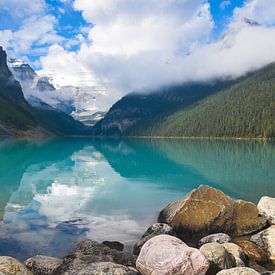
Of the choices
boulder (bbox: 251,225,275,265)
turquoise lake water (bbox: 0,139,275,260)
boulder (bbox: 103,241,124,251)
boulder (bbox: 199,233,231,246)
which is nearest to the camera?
boulder (bbox: 251,225,275,265)

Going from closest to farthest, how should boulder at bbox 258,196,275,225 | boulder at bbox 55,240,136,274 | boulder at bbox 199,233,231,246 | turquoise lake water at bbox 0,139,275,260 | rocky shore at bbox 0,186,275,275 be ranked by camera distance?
1. rocky shore at bbox 0,186,275,275
2. boulder at bbox 55,240,136,274
3. boulder at bbox 199,233,231,246
4. turquoise lake water at bbox 0,139,275,260
5. boulder at bbox 258,196,275,225

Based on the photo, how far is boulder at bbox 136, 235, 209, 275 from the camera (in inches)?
617

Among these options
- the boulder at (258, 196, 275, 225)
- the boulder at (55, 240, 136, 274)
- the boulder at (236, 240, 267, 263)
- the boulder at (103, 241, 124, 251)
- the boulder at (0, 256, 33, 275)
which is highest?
the boulder at (258, 196, 275, 225)

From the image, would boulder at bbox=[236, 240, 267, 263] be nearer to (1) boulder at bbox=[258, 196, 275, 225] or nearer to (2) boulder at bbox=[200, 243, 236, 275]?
(2) boulder at bbox=[200, 243, 236, 275]

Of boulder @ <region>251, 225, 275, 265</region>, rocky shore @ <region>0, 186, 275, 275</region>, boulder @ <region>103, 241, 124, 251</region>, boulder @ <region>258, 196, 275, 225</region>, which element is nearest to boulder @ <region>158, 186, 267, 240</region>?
rocky shore @ <region>0, 186, 275, 275</region>

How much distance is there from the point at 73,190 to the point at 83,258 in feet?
103

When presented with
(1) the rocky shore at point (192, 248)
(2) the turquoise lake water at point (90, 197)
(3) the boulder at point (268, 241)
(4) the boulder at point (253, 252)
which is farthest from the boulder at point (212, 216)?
(4) the boulder at point (253, 252)

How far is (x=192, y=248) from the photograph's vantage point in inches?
651

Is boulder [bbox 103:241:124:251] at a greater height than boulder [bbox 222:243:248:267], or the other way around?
boulder [bbox 222:243:248:267]

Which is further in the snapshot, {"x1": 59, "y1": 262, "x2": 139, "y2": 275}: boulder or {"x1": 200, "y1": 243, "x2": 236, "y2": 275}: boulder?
{"x1": 200, "y1": 243, "x2": 236, "y2": 275}: boulder

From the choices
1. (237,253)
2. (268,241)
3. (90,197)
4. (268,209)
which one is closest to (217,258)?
(237,253)

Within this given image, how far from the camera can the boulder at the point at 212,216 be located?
26.6 meters

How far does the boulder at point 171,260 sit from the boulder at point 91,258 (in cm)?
234

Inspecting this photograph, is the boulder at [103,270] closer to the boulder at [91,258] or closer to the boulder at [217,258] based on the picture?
the boulder at [91,258]
